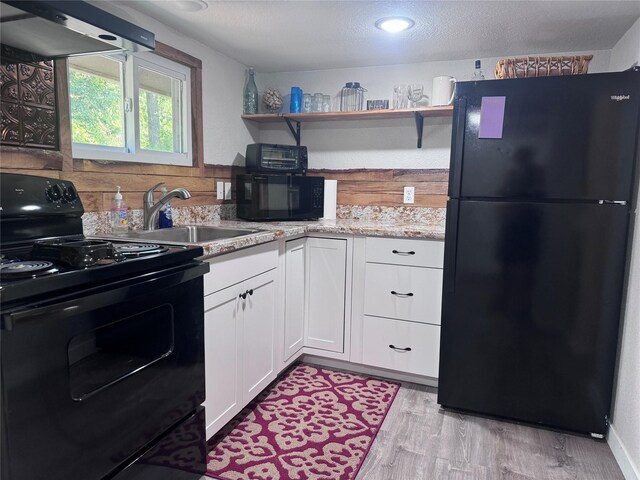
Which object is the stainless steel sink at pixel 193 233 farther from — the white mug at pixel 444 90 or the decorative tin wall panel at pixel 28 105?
the white mug at pixel 444 90

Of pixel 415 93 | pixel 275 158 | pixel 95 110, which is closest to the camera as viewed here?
pixel 95 110

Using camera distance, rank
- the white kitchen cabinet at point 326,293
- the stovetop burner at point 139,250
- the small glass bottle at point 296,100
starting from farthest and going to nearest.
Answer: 1. the small glass bottle at point 296,100
2. the white kitchen cabinet at point 326,293
3. the stovetop burner at point 139,250

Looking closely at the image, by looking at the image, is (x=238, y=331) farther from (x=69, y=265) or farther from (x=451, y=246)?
(x=451, y=246)

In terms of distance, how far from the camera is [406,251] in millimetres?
2342

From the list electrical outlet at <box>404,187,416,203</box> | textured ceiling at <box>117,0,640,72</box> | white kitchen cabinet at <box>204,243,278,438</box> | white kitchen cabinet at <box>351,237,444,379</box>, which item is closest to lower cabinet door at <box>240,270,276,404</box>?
white kitchen cabinet at <box>204,243,278,438</box>

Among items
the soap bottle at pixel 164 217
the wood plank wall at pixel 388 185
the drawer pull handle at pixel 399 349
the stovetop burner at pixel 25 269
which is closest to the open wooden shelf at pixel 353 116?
the wood plank wall at pixel 388 185

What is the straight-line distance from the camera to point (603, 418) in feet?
6.32

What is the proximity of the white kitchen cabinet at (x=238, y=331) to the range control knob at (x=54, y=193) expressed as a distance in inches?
22.7

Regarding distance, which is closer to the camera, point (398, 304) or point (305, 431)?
point (305, 431)

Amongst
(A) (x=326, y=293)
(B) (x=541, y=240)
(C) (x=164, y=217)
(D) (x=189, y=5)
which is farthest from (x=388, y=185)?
(D) (x=189, y=5)

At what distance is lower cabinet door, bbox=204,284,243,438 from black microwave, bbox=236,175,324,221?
2.82 feet

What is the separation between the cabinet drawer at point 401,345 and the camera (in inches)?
92.9

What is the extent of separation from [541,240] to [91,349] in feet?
5.88

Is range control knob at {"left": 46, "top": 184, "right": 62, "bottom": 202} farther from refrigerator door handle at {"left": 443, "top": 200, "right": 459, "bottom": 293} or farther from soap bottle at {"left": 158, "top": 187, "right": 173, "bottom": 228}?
refrigerator door handle at {"left": 443, "top": 200, "right": 459, "bottom": 293}
